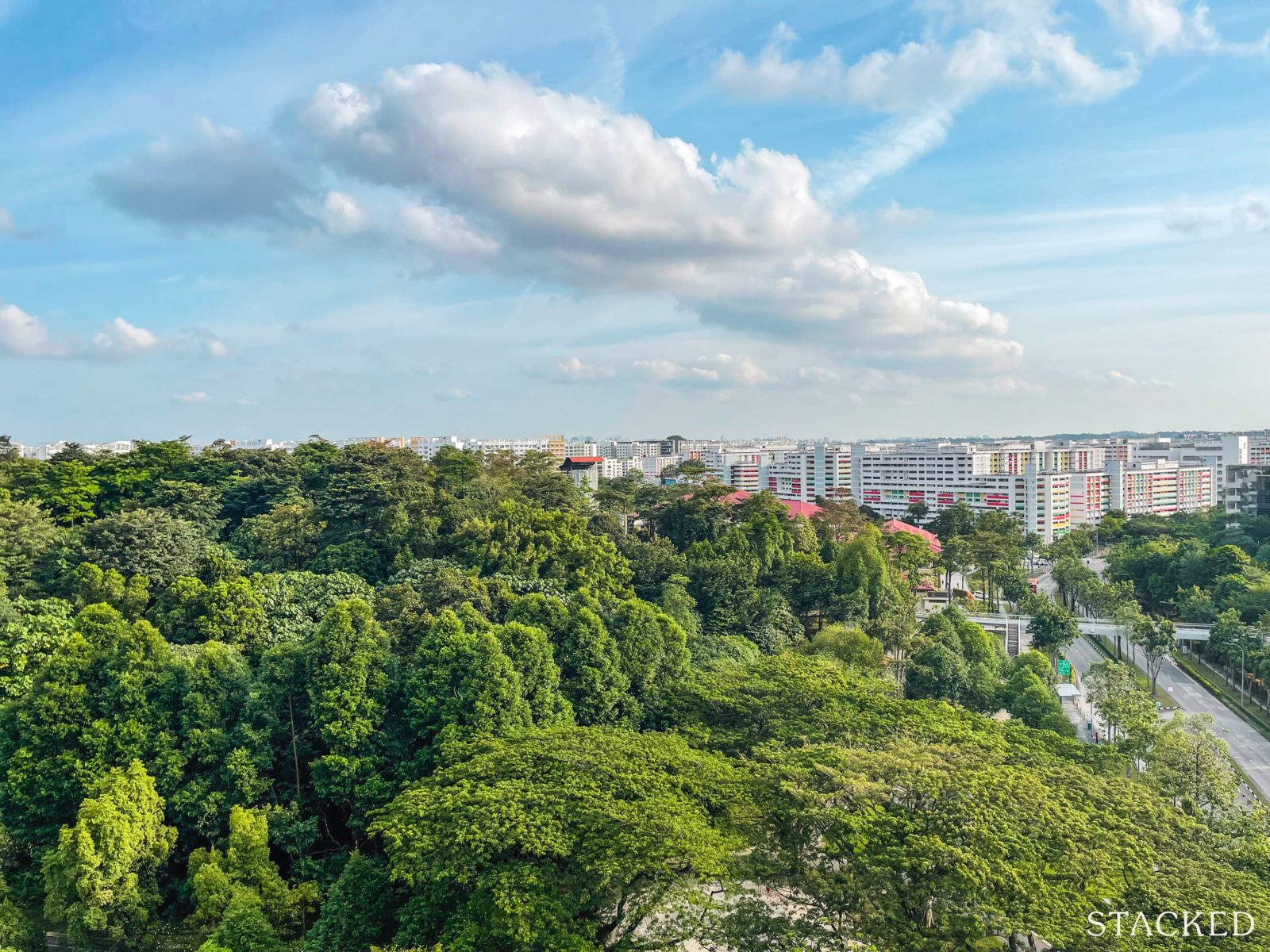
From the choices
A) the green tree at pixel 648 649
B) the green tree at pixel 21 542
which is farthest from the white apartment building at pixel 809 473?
the green tree at pixel 21 542

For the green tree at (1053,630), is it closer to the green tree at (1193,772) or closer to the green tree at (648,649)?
the green tree at (1193,772)

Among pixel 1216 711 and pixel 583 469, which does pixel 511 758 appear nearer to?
pixel 1216 711

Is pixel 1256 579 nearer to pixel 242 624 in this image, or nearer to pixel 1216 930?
pixel 1216 930

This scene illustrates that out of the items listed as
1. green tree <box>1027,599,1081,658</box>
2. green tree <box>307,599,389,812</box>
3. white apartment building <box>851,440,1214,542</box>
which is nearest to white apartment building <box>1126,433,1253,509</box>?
white apartment building <box>851,440,1214,542</box>

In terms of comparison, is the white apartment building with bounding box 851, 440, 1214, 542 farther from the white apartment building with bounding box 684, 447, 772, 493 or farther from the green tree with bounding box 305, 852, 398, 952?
the green tree with bounding box 305, 852, 398, 952

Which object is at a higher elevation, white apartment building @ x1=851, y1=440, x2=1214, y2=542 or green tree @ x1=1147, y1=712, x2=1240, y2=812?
white apartment building @ x1=851, y1=440, x2=1214, y2=542

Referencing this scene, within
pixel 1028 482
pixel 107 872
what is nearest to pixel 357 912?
pixel 107 872
